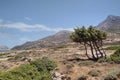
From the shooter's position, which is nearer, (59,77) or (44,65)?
(59,77)

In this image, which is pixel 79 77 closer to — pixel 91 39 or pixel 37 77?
pixel 37 77

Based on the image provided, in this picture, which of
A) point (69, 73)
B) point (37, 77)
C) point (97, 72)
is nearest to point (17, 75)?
point (37, 77)

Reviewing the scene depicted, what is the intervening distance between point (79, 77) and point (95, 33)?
694 inches

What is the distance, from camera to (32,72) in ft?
76.5

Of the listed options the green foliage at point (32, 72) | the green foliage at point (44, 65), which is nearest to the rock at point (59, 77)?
the green foliage at point (32, 72)

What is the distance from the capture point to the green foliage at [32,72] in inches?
806

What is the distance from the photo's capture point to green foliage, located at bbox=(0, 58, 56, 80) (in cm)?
2048

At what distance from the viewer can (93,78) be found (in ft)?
67.6

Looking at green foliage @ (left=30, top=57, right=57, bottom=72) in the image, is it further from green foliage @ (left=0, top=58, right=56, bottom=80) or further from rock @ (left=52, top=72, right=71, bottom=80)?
rock @ (left=52, top=72, right=71, bottom=80)

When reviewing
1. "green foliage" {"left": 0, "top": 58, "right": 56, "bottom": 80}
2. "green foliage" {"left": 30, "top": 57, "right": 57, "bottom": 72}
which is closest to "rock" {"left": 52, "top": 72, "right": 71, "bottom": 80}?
"green foliage" {"left": 0, "top": 58, "right": 56, "bottom": 80}

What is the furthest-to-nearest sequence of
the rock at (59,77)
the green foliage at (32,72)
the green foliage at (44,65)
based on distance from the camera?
the green foliage at (44,65), the rock at (59,77), the green foliage at (32,72)

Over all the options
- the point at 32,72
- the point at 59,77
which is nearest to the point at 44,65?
the point at 32,72

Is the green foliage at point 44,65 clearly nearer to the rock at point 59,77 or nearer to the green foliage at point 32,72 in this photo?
the green foliage at point 32,72

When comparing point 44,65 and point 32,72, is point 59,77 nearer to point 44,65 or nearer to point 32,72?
point 32,72
